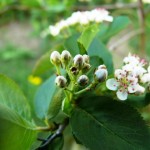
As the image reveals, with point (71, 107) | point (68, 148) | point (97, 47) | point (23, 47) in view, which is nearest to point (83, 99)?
point (71, 107)

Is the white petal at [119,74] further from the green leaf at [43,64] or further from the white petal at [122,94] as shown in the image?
the green leaf at [43,64]

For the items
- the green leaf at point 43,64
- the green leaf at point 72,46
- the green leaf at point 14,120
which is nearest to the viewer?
the green leaf at point 14,120

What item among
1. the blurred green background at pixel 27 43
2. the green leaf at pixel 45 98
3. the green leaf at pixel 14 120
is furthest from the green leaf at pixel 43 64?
the blurred green background at pixel 27 43

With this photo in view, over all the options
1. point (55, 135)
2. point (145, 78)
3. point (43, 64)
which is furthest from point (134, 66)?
point (43, 64)

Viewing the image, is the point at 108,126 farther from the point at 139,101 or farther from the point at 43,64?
the point at 43,64

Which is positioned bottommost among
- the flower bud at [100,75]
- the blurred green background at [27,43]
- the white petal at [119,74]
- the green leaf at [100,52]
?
the blurred green background at [27,43]

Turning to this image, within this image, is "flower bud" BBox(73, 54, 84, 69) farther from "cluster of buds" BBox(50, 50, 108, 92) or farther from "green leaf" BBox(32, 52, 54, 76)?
"green leaf" BBox(32, 52, 54, 76)

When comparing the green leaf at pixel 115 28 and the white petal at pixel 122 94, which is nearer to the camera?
the white petal at pixel 122 94

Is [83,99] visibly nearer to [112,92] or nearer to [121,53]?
[112,92]
